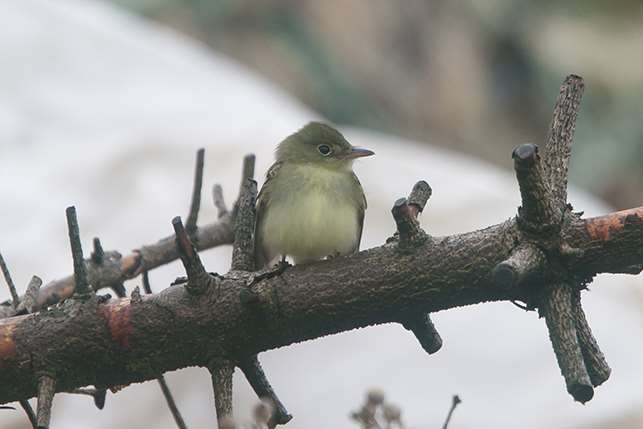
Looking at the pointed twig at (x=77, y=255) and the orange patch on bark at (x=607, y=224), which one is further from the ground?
the orange patch on bark at (x=607, y=224)

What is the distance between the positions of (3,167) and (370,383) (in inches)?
85.5

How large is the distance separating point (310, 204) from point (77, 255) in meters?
1.43

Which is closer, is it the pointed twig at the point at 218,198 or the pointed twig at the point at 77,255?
the pointed twig at the point at 77,255

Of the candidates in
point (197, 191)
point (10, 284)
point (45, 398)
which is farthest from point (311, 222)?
point (45, 398)

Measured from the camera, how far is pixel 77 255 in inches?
89.3

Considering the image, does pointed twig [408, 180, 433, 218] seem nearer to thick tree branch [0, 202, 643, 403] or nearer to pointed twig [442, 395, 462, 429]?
thick tree branch [0, 202, 643, 403]

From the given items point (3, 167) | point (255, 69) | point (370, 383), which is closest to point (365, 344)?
point (370, 383)

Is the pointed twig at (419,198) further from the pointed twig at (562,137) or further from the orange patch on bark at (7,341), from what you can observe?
the orange patch on bark at (7,341)

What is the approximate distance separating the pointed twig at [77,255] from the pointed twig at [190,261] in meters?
0.17

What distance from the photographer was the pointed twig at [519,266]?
2102 millimetres

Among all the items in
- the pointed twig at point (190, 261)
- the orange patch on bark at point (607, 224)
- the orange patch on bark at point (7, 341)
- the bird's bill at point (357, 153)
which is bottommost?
the orange patch on bark at point (7, 341)

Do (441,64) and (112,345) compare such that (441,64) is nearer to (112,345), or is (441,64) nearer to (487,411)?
(487,411)

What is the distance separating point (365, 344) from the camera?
5.50m

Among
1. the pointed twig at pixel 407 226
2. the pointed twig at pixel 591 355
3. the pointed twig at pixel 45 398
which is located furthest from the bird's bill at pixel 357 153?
the pointed twig at pixel 591 355
